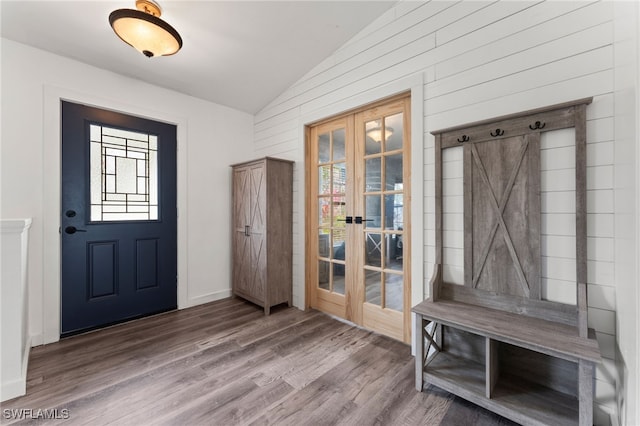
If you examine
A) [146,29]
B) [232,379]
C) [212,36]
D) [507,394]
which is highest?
[212,36]

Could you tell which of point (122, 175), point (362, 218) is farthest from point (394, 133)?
point (122, 175)

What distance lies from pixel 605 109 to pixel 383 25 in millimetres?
1755

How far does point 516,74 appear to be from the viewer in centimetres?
172

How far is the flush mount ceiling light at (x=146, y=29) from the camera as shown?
174 cm

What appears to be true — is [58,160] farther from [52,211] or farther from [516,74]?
[516,74]

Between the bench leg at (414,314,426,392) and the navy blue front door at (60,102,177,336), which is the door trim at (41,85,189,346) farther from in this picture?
the bench leg at (414,314,426,392)

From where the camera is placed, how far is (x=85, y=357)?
2.14m

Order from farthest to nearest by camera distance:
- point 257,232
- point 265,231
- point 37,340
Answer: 1. point 257,232
2. point 265,231
3. point 37,340

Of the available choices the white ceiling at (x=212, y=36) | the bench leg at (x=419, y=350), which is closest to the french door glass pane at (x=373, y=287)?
the bench leg at (x=419, y=350)

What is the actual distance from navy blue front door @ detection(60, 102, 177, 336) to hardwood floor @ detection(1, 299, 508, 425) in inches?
11.9

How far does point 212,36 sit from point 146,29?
0.69 m

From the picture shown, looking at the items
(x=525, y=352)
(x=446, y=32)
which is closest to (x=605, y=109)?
(x=446, y=32)

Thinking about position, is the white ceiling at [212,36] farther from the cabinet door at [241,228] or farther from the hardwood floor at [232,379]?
the hardwood floor at [232,379]

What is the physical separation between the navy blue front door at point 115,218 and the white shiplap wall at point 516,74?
218cm
